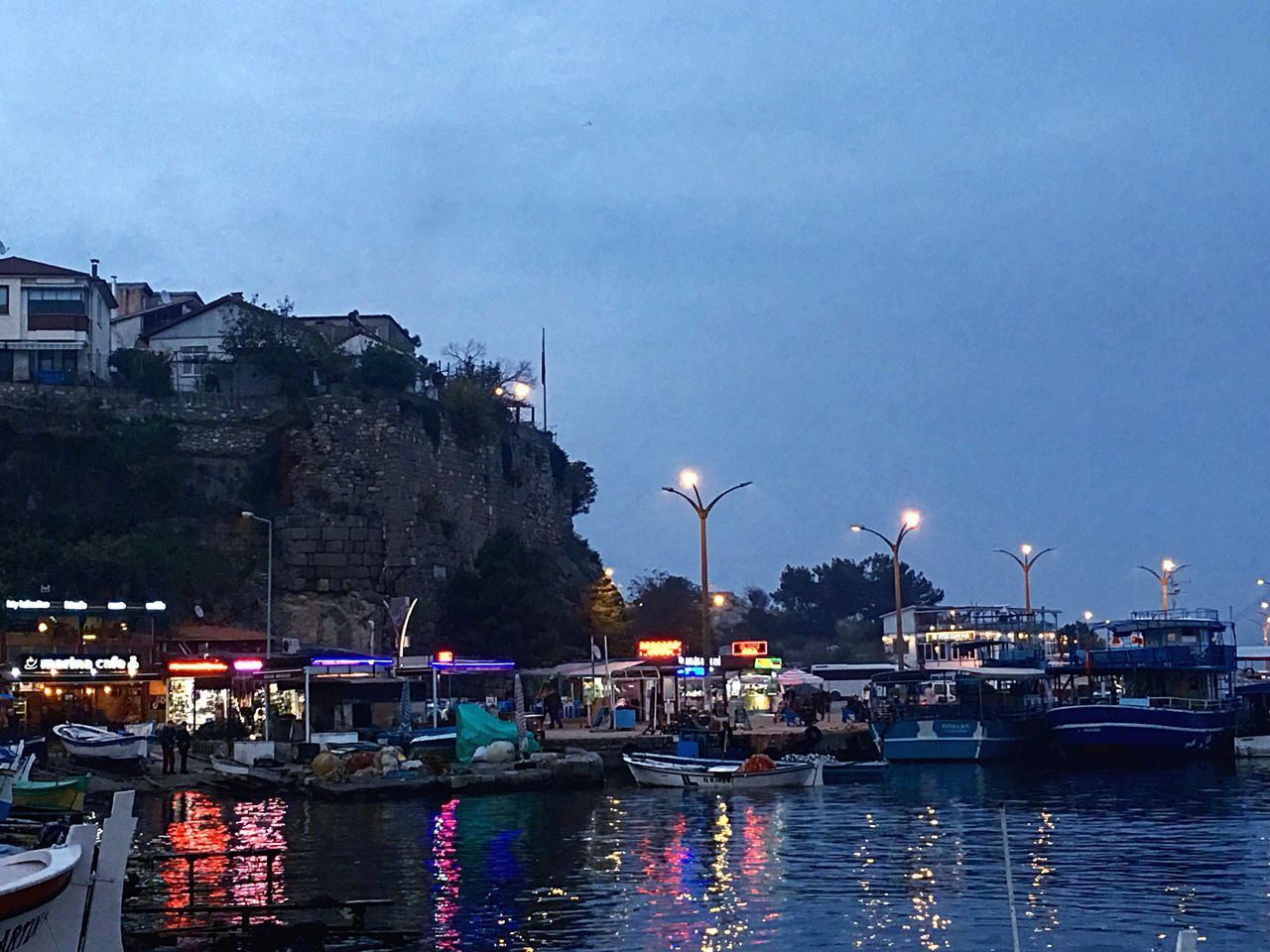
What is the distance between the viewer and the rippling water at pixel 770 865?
19016 mm

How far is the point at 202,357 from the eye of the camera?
69.6 metres

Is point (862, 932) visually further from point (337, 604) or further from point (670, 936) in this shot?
point (337, 604)

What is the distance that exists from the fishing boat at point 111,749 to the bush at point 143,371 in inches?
931

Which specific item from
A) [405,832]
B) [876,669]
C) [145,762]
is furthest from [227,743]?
[876,669]

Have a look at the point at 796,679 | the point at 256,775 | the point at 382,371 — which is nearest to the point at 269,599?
the point at 256,775

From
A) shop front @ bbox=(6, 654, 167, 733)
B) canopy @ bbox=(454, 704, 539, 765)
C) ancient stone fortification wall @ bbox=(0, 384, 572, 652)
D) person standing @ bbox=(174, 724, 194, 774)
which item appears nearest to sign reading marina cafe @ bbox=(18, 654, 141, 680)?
shop front @ bbox=(6, 654, 167, 733)

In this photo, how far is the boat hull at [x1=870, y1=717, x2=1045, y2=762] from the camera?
162 feet

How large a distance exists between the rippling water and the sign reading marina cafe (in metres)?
15.6

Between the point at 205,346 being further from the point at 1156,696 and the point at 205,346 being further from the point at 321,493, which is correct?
the point at 1156,696

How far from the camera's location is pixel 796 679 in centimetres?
6500

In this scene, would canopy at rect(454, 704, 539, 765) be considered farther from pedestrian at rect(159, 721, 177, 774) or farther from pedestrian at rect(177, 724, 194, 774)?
pedestrian at rect(159, 721, 177, 774)

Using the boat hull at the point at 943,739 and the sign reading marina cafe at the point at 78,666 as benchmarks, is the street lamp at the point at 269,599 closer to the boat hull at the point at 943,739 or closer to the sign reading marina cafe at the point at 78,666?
the sign reading marina cafe at the point at 78,666

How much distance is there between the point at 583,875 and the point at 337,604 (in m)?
40.0

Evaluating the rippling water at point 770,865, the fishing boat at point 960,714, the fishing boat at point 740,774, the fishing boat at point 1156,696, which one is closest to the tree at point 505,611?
the fishing boat at point 960,714
